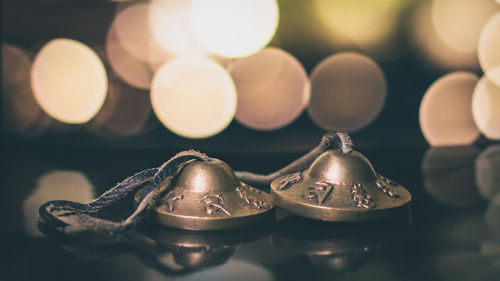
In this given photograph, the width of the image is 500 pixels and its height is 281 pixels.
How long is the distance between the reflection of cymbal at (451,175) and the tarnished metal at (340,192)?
1.16 feet

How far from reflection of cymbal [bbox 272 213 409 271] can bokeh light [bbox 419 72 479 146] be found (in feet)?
7.05

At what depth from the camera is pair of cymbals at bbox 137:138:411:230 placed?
3.30 ft

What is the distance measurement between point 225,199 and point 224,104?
1.93m

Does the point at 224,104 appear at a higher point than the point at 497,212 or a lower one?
lower

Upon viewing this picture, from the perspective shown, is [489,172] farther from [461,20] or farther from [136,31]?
[136,31]

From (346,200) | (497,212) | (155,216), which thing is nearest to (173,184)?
(155,216)

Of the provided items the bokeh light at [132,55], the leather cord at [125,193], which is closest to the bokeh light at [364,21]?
the bokeh light at [132,55]

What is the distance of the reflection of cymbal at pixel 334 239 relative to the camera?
0.91m

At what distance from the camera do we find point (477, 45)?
3275 millimetres

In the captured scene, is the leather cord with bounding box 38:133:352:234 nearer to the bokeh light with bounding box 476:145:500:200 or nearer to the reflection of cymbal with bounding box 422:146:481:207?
the reflection of cymbal with bounding box 422:146:481:207

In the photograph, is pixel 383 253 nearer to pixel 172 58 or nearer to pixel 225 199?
pixel 225 199

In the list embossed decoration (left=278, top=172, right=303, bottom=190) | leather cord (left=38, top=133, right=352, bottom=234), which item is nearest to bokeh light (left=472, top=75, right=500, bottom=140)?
leather cord (left=38, top=133, right=352, bottom=234)

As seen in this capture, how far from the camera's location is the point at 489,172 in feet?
6.04

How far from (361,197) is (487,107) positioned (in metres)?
2.79
